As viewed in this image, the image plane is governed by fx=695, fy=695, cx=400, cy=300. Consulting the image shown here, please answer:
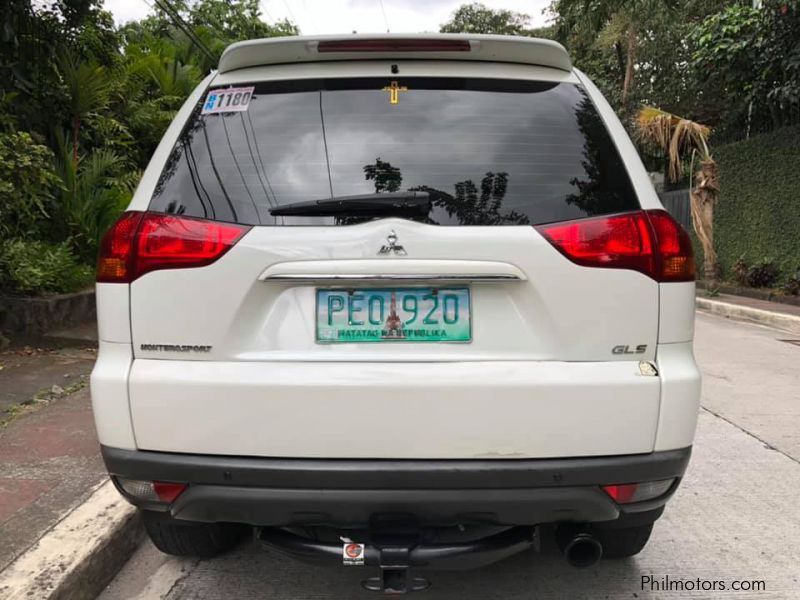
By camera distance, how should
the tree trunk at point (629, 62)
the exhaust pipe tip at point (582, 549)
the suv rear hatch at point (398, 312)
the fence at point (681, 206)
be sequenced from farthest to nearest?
1. the tree trunk at point (629, 62)
2. the fence at point (681, 206)
3. the exhaust pipe tip at point (582, 549)
4. the suv rear hatch at point (398, 312)

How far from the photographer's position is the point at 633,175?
216 cm

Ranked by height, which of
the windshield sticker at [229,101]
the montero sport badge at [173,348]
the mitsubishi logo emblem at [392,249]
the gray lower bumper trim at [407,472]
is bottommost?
the gray lower bumper trim at [407,472]

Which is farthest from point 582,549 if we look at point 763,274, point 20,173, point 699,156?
point 699,156

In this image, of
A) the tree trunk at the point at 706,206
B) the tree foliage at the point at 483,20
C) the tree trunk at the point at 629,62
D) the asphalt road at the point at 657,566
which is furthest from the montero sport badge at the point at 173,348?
the tree foliage at the point at 483,20

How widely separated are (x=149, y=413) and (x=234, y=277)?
47cm

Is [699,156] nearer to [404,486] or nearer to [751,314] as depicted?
[751,314]

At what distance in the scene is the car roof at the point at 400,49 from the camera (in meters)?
2.29

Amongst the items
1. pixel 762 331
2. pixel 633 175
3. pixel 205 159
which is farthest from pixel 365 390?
pixel 762 331

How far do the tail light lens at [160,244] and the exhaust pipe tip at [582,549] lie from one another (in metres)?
1.41

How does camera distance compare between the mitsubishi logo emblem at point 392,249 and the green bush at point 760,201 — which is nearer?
the mitsubishi logo emblem at point 392,249

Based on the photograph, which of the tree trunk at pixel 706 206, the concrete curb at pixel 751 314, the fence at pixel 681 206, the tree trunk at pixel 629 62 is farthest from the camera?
the tree trunk at pixel 629 62

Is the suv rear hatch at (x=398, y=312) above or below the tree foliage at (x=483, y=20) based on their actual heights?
below

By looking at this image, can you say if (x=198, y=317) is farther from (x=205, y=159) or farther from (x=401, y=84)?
(x=401, y=84)

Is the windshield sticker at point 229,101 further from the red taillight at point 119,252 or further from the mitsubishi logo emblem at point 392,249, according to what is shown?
the mitsubishi logo emblem at point 392,249
